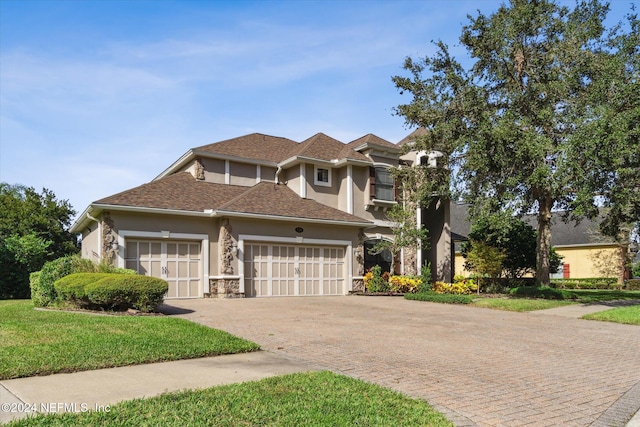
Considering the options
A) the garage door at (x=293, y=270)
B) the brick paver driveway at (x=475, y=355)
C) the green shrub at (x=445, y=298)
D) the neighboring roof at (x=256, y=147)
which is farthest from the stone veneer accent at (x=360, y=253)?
the brick paver driveway at (x=475, y=355)

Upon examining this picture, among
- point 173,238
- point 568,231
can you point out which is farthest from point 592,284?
point 173,238

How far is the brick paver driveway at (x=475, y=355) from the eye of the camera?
17.2ft

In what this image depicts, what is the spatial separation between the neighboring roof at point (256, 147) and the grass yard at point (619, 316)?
1543 centimetres

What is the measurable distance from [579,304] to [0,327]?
17908 millimetres

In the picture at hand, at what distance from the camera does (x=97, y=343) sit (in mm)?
7488

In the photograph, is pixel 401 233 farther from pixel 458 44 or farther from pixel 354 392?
pixel 354 392

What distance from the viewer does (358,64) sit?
15438mm

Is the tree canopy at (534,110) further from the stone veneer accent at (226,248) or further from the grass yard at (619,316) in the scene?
the stone veneer accent at (226,248)

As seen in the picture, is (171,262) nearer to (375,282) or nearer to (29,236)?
(29,236)

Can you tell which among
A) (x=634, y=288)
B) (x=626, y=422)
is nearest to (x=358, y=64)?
(x=626, y=422)

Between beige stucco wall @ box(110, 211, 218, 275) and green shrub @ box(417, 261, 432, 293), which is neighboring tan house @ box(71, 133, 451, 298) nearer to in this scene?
beige stucco wall @ box(110, 211, 218, 275)

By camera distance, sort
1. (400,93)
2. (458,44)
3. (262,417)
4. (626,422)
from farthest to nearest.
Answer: (400,93) → (458,44) → (626,422) → (262,417)

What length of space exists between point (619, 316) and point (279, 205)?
510 inches

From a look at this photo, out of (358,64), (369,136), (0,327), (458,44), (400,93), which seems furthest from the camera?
(369,136)
